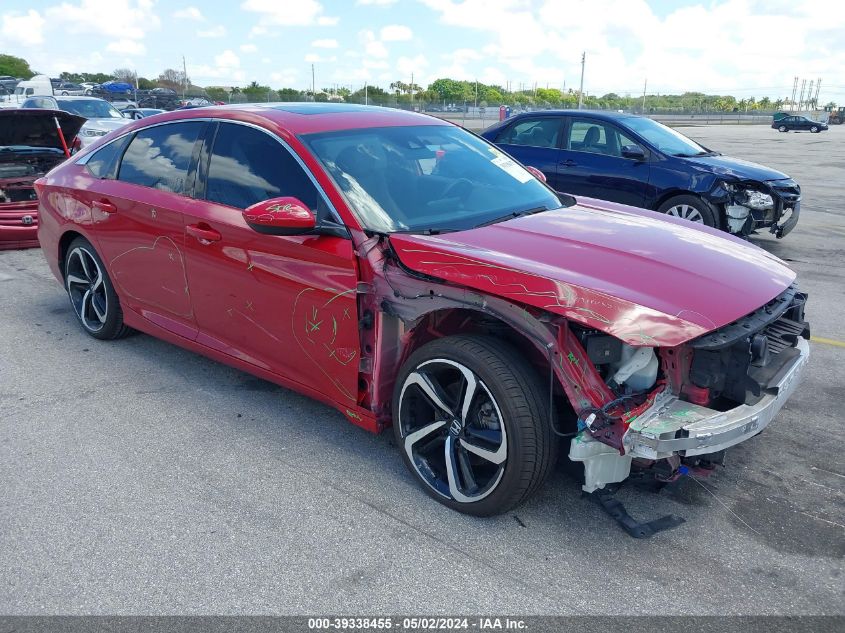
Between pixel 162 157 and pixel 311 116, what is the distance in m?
1.11

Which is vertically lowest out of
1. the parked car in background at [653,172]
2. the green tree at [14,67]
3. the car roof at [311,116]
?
the parked car in background at [653,172]

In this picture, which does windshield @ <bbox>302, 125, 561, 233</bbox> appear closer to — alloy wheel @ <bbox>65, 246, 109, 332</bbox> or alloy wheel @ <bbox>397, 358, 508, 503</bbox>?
alloy wheel @ <bbox>397, 358, 508, 503</bbox>

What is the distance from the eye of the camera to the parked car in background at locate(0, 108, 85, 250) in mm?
7961

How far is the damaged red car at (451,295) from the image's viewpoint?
2668 millimetres

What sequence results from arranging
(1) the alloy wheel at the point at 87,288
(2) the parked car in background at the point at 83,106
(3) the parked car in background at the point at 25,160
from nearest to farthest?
(1) the alloy wheel at the point at 87,288 < (3) the parked car in background at the point at 25,160 < (2) the parked car in background at the point at 83,106

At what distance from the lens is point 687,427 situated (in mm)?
2529

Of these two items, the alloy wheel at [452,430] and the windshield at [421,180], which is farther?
the windshield at [421,180]

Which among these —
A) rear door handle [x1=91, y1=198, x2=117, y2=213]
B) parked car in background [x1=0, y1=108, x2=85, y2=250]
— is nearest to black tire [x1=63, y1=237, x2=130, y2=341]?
rear door handle [x1=91, y1=198, x2=117, y2=213]

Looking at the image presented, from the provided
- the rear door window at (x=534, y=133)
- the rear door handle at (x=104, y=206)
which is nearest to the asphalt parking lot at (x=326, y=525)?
the rear door handle at (x=104, y=206)

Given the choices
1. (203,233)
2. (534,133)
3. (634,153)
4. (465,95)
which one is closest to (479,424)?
(203,233)

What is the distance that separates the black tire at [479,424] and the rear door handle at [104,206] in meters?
2.59

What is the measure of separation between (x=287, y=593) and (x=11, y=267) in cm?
667

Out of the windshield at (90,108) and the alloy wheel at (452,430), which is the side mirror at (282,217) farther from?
the windshield at (90,108)

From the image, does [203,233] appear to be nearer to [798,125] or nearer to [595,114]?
[595,114]
